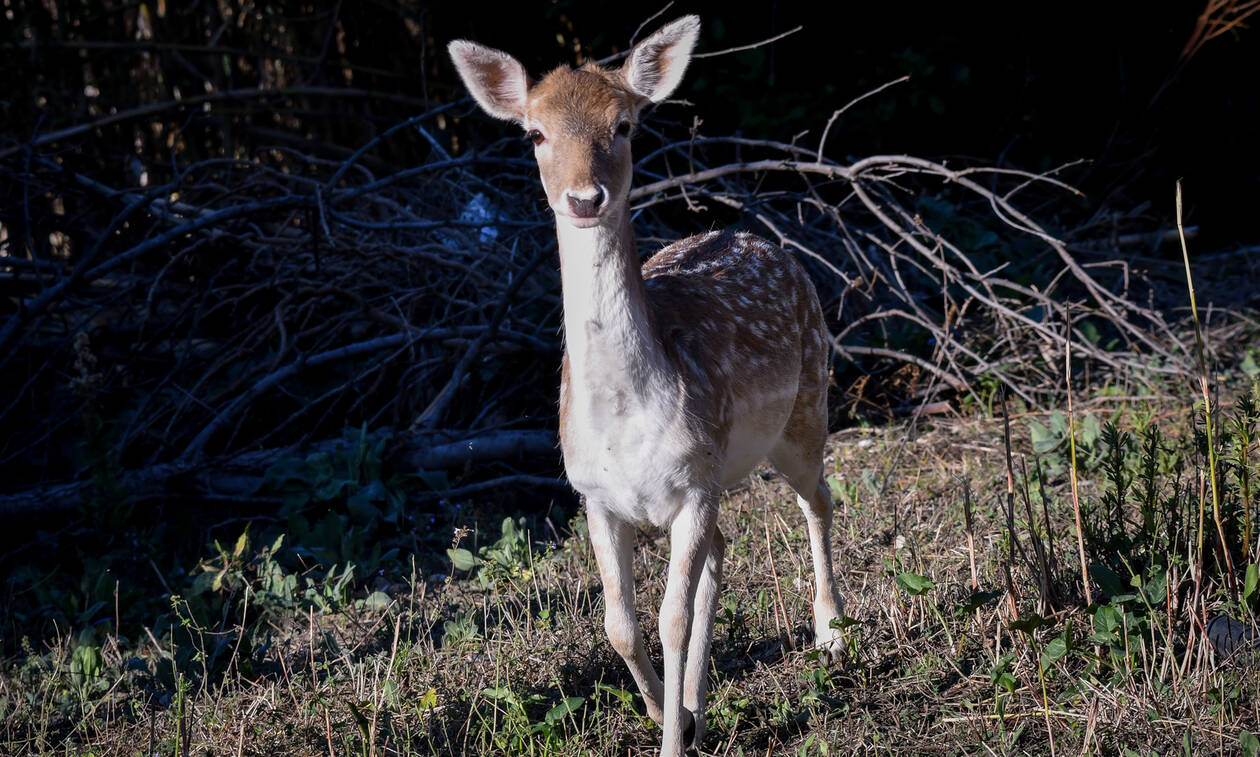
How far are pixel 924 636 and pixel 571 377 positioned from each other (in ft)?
5.34

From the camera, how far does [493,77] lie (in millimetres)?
4328

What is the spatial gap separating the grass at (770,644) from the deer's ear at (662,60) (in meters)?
1.84

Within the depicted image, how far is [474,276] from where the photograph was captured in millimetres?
7328

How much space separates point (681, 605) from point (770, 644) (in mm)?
894

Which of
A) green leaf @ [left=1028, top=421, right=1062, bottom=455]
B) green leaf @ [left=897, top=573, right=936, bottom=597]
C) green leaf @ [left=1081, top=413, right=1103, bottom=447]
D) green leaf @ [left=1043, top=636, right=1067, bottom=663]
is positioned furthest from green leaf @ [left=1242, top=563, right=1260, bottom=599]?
green leaf @ [left=1028, top=421, right=1062, bottom=455]

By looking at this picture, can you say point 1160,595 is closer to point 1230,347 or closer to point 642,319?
point 642,319

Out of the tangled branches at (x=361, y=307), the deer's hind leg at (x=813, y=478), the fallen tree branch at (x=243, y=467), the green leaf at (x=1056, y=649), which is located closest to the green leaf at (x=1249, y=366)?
the tangled branches at (x=361, y=307)

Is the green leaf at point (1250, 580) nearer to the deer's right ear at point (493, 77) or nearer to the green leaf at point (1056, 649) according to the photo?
the green leaf at point (1056, 649)

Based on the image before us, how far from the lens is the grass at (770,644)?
12.5ft

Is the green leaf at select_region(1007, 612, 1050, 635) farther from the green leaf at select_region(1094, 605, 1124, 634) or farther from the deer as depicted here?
the deer

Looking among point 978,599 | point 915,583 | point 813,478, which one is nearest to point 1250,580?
point 978,599

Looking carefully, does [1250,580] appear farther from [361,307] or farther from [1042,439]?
[361,307]

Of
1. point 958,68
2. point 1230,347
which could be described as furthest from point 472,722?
point 958,68

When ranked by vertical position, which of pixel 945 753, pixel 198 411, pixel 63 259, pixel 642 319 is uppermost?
pixel 63 259
